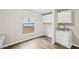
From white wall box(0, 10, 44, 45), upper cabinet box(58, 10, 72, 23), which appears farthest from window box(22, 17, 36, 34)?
upper cabinet box(58, 10, 72, 23)

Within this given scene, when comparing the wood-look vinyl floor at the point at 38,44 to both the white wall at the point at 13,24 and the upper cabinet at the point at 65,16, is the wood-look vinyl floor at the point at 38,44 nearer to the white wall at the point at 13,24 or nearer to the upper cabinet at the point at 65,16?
the white wall at the point at 13,24

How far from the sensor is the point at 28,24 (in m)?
1.20

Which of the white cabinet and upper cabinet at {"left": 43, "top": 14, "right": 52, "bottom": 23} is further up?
upper cabinet at {"left": 43, "top": 14, "right": 52, "bottom": 23}

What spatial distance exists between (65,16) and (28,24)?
36cm

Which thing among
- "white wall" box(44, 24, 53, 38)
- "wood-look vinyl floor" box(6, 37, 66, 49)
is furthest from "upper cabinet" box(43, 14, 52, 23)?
"wood-look vinyl floor" box(6, 37, 66, 49)

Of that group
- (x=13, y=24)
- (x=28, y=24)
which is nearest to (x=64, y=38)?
(x=28, y=24)

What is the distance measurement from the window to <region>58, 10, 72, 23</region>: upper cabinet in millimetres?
252

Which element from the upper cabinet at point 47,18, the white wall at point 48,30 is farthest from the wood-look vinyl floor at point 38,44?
the upper cabinet at point 47,18

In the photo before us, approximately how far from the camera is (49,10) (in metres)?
1.17

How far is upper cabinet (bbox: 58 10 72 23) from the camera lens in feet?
3.64

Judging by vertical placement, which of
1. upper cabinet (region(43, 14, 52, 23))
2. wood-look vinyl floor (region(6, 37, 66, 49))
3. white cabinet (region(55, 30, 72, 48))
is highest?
upper cabinet (region(43, 14, 52, 23))

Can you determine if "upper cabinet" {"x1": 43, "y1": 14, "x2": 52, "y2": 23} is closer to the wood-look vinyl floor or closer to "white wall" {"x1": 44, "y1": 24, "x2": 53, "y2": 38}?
"white wall" {"x1": 44, "y1": 24, "x2": 53, "y2": 38}

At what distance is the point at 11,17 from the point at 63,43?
1.80 feet
